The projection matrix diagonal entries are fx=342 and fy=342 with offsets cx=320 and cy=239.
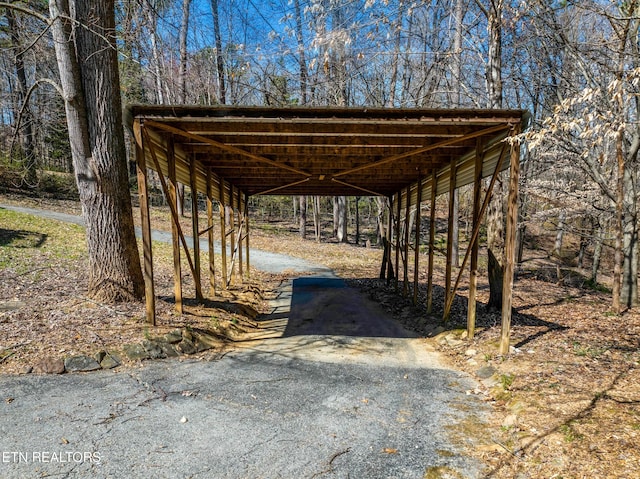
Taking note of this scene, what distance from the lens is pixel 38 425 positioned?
2.76 metres

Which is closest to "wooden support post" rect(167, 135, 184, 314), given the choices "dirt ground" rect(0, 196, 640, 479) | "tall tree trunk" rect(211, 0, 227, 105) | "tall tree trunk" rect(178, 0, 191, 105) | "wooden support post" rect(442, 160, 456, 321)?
"dirt ground" rect(0, 196, 640, 479)

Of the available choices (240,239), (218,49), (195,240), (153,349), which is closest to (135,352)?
(153,349)

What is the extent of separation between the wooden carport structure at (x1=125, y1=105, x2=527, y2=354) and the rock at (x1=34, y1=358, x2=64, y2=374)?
46.0 inches

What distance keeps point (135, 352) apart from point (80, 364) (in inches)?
21.8

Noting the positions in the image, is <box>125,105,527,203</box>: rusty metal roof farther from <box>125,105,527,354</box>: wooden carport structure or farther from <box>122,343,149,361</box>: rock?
<box>122,343,149,361</box>: rock

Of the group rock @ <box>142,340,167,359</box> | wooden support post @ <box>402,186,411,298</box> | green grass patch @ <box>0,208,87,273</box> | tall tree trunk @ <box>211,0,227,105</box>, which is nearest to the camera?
rock @ <box>142,340,167,359</box>

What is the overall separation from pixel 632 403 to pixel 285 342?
412 centimetres

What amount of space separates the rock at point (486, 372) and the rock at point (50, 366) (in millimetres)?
4715

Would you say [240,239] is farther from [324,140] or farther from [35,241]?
[35,241]

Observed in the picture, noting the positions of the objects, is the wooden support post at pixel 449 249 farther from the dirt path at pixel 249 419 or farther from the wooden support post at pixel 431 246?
the dirt path at pixel 249 419

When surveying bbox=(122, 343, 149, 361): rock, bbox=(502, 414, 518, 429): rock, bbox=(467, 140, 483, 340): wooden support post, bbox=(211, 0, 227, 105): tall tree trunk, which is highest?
bbox=(211, 0, 227, 105): tall tree trunk

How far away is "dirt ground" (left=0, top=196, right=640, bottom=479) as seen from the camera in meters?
2.54

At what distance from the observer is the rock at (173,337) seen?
14.7 ft

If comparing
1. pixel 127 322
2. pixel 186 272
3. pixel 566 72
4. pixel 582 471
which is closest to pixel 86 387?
pixel 127 322
